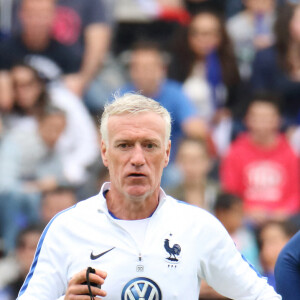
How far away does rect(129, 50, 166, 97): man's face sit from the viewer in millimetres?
9688

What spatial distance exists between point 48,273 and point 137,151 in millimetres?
659

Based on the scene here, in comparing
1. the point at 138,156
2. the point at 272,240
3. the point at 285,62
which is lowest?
the point at 272,240

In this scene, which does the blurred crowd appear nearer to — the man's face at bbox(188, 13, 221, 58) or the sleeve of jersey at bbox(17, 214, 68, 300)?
the man's face at bbox(188, 13, 221, 58)

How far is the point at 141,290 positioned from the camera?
419cm

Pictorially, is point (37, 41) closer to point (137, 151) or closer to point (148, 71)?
point (148, 71)

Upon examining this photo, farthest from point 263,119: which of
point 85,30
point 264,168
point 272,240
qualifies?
point 85,30

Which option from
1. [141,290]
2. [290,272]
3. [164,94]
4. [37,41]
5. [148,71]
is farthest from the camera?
[37,41]

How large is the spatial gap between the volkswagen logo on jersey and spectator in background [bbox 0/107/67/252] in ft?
15.4

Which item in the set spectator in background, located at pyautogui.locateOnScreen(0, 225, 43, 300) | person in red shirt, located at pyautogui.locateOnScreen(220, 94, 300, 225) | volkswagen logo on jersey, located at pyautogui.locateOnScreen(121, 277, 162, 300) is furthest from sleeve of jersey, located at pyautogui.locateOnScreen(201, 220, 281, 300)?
person in red shirt, located at pyautogui.locateOnScreen(220, 94, 300, 225)

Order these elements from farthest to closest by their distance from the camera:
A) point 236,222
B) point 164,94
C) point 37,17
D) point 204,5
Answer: point 204,5, point 37,17, point 164,94, point 236,222

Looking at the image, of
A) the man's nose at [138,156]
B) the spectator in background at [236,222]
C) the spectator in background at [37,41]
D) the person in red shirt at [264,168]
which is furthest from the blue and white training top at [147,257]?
the spectator in background at [37,41]

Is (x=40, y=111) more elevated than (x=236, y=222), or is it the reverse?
(x=40, y=111)

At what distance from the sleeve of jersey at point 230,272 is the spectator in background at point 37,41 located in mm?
6114

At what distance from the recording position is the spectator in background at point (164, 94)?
9.68 m
